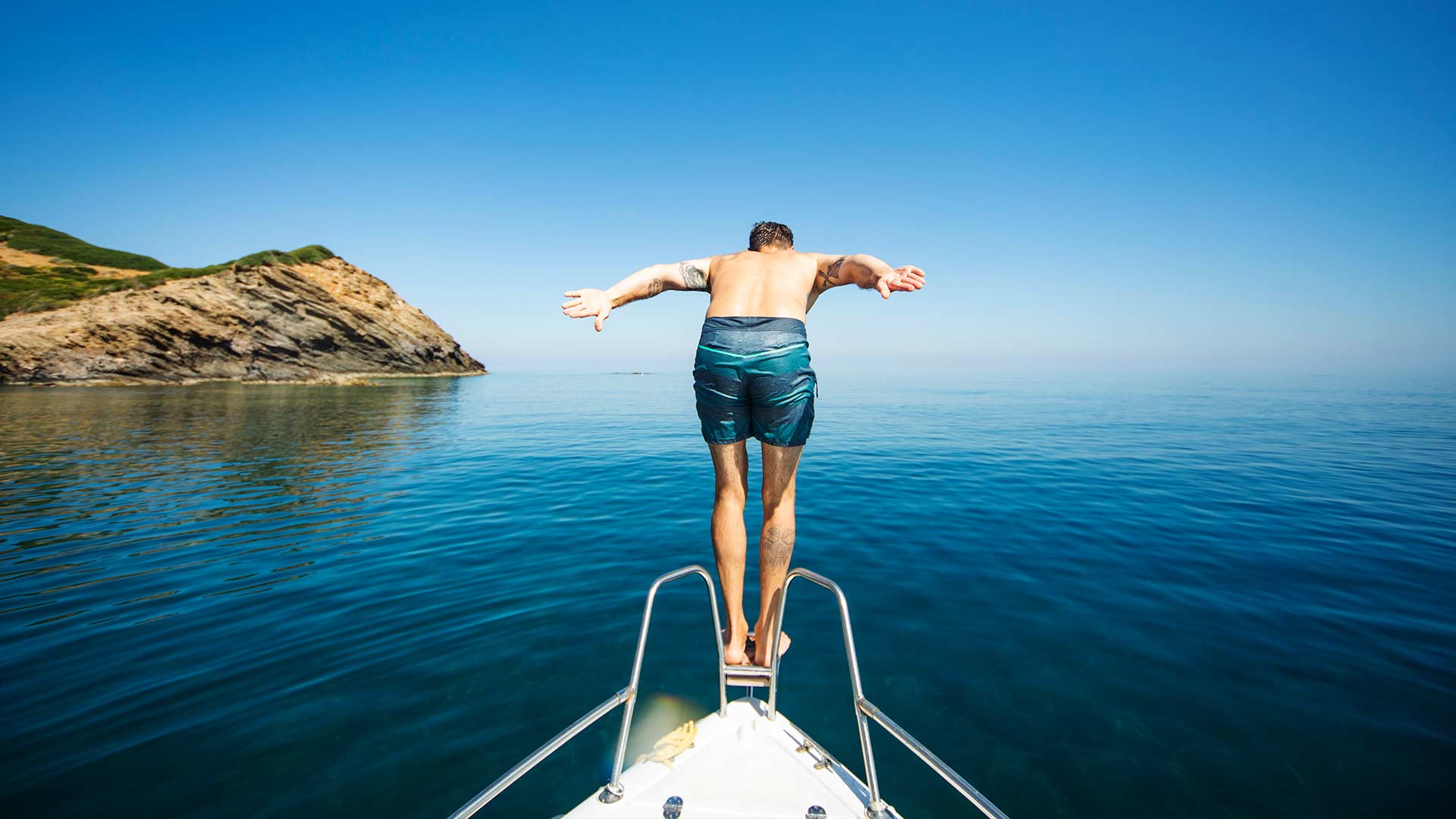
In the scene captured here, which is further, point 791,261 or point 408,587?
point 408,587

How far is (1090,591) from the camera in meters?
5.69

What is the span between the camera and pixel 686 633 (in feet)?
16.1

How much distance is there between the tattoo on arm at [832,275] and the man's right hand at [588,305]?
1.31 metres

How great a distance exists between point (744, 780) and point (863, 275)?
2.60 metres

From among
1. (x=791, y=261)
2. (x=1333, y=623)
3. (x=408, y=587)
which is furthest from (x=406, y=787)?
(x=1333, y=623)

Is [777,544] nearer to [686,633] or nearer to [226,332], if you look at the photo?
[686,633]

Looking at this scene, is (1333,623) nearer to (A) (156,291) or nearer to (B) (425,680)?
(B) (425,680)

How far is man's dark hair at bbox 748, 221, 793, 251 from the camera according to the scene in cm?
335

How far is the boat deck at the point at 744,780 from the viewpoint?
206cm

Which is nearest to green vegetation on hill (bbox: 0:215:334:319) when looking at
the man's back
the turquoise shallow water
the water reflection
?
the water reflection

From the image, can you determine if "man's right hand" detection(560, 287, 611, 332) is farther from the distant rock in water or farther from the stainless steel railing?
the distant rock in water

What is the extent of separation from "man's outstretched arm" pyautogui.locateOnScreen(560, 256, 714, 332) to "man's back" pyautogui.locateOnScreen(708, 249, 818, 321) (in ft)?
0.52

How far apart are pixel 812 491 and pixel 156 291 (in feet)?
199

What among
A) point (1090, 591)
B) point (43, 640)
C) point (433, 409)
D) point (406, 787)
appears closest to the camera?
point (406, 787)
